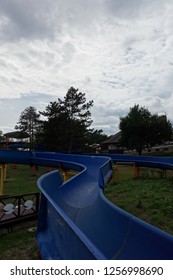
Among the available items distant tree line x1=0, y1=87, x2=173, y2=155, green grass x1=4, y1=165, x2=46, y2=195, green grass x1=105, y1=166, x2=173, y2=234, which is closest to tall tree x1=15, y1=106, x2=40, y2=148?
distant tree line x1=0, y1=87, x2=173, y2=155

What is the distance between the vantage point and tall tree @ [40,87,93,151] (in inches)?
1650

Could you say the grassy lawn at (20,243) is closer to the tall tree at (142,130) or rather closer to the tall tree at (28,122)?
the tall tree at (142,130)

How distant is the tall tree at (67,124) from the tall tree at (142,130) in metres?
9.08

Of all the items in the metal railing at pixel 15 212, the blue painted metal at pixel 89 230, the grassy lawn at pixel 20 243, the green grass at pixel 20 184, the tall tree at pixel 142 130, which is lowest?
the green grass at pixel 20 184

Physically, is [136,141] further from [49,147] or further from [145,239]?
[145,239]

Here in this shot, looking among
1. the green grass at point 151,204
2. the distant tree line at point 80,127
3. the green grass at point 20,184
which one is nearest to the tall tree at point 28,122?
the distant tree line at point 80,127

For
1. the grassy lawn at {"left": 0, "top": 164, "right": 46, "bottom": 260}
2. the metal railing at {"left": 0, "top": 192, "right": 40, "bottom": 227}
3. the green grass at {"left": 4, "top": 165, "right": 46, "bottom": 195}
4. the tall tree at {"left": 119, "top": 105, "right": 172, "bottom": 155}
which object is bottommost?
the green grass at {"left": 4, "top": 165, "right": 46, "bottom": 195}

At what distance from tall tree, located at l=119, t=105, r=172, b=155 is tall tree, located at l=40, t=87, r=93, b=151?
9.08m

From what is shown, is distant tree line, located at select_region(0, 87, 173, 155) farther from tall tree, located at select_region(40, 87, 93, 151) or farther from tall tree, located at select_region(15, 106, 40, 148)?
tall tree, located at select_region(15, 106, 40, 148)

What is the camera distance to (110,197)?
15.9 metres

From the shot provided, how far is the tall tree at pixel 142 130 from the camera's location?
165ft

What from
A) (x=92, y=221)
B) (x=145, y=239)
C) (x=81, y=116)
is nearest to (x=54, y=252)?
(x=145, y=239)

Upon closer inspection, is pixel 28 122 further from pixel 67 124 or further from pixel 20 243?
pixel 20 243
